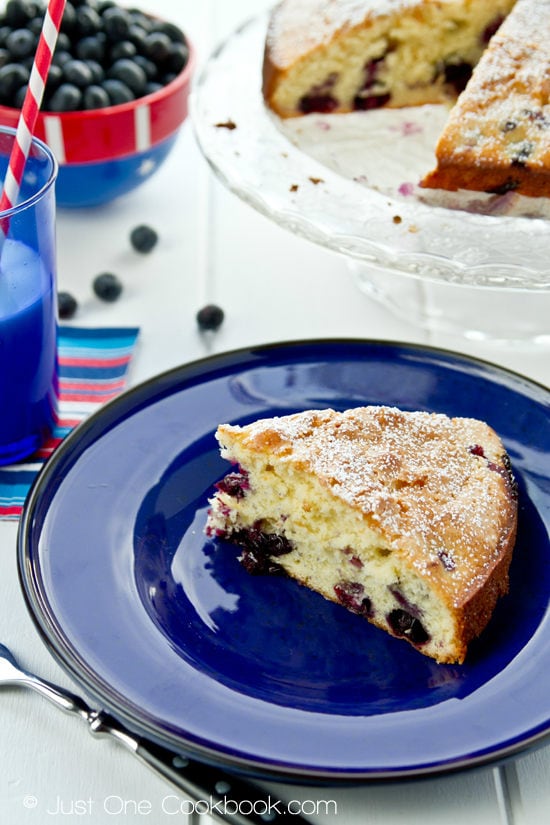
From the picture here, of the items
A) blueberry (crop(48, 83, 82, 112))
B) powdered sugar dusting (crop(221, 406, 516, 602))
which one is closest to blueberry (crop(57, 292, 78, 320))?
blueberry (crop(48, 83, 82, 112))

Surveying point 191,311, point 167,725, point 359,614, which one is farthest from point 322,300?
point 167,725

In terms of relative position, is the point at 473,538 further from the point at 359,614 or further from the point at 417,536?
the point at 359,614

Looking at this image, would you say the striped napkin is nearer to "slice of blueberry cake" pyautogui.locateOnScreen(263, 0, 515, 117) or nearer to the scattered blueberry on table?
the scattered blueberry on table

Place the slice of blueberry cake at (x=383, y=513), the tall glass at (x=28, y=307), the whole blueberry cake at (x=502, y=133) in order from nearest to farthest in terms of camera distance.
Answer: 1. the slice of blueberry cake at (x=383, y=513)
2. the tall glass at (x=28, y=307)
3. the whole blueberry cake at (x=502, y=133)

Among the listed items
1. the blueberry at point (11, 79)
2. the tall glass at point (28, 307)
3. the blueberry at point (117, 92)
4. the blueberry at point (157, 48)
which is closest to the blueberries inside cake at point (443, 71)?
the blueberry at point (157, 48)

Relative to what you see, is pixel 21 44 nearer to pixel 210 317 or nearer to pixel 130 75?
pixel 130 75

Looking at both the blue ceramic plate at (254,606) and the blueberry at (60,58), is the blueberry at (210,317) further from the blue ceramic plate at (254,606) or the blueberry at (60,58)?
the blueberry at (60,58)

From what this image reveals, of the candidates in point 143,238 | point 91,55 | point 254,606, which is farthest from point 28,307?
point 91,55
